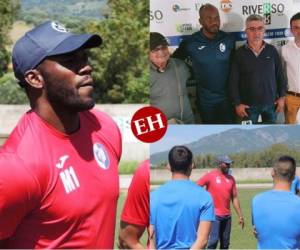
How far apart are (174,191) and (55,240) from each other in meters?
1.61

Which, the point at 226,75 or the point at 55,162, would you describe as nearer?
the point at 55,162

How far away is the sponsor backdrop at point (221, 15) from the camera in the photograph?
3.70 metres

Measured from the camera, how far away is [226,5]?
3727mm

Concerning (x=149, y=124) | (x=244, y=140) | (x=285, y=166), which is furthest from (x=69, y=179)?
(x=285, y=166)

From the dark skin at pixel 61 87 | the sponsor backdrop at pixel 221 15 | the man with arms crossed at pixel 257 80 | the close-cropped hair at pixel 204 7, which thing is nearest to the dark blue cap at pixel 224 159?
the man with arms crossed at pixel 257 80

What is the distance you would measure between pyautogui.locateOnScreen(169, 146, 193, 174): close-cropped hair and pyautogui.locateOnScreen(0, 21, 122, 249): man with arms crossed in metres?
1.09

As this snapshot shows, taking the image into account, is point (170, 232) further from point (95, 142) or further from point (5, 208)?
point (5, 208)

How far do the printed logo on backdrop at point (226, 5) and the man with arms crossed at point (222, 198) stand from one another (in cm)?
70

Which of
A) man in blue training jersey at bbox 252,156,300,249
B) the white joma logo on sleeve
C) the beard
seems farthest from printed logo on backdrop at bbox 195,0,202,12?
the white joma logo on sleeve

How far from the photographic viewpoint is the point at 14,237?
2.50 m

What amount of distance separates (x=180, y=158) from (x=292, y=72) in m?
0.66

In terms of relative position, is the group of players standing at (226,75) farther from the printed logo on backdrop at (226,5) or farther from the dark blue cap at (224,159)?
the dark blue cap at (224,159)

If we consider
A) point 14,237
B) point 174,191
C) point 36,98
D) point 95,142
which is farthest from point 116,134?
point 174,191

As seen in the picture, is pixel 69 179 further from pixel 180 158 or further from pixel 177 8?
pixel 177 8
